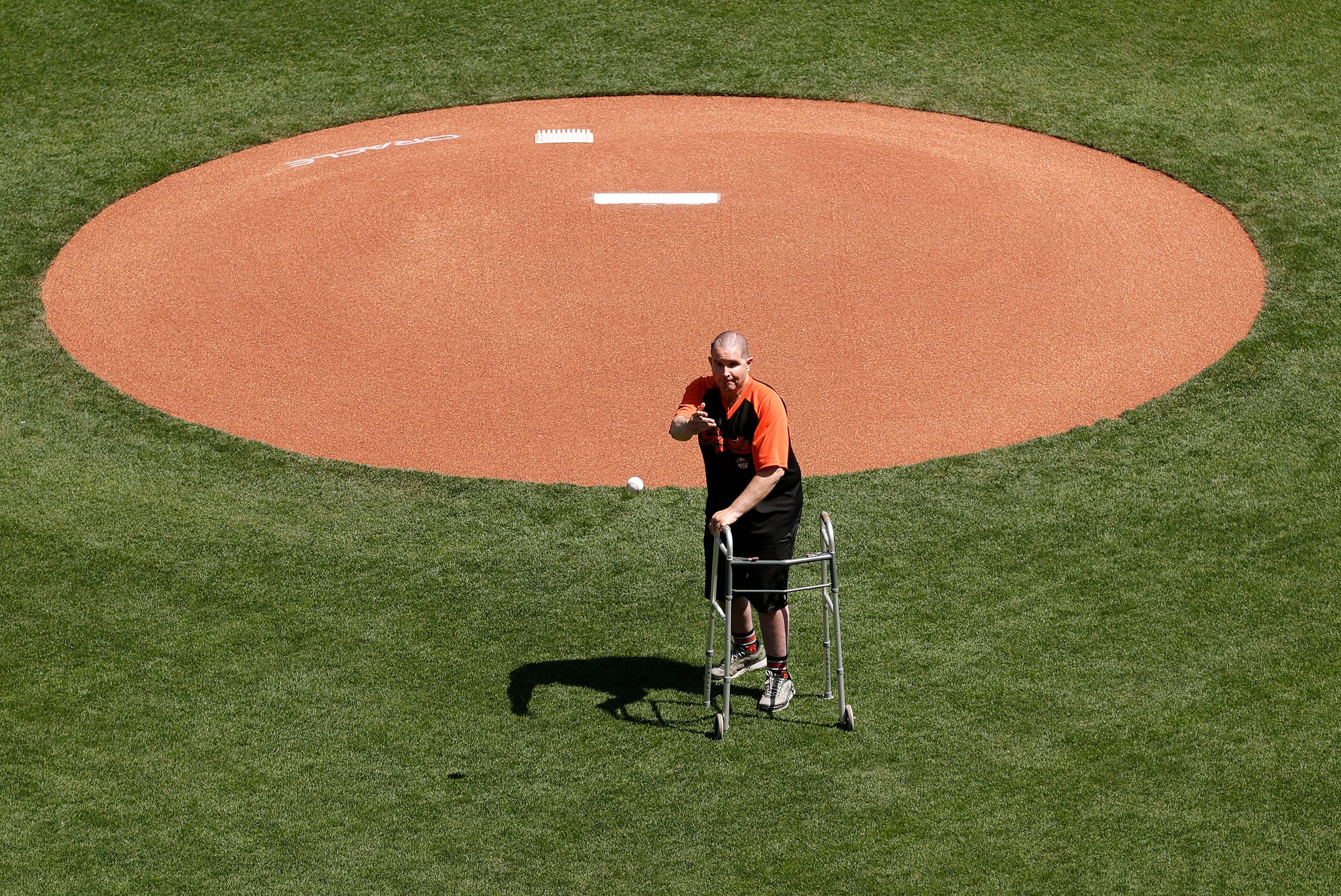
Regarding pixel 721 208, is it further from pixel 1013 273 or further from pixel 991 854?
pixel 991 854

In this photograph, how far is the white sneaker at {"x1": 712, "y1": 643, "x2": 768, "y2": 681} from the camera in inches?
380

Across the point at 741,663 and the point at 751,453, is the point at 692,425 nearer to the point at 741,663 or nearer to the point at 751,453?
the point at 751,453

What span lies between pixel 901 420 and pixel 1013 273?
9.84ft

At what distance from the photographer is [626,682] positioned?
9.70 metres

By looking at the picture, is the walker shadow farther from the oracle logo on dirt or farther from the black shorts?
the oracle logo on dirt

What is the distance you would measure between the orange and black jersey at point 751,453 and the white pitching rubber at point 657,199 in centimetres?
784

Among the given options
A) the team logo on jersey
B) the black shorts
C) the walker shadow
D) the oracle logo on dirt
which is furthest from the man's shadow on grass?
the oracle logo on dirt

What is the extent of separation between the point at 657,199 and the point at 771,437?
8.53 metres

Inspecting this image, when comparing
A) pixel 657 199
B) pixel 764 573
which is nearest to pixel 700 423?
pixel 764 573

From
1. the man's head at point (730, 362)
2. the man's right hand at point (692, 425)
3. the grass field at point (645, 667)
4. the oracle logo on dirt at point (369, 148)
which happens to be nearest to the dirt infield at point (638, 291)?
the oracle logo on dirt at point (369, 148)

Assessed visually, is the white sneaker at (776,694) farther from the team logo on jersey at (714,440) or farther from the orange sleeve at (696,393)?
the orange sleeve at (696,393)

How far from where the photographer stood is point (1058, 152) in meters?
18.5

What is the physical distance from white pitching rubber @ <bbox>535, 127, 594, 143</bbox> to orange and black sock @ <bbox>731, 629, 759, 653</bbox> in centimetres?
1009

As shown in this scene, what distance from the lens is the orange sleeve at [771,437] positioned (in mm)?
8781
